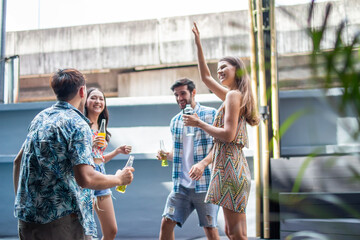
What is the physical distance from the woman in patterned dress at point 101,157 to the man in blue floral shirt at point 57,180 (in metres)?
1.09

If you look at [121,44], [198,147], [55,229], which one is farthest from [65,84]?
[121,44]

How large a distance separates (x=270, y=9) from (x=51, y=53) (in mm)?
8521

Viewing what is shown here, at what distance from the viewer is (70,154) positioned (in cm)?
201

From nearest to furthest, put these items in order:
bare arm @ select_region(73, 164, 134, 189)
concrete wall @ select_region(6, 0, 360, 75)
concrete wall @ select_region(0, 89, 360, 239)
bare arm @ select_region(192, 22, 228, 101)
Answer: bare arm @ select_region(73, 164, 134, 189) → bare arm @ select_region(192, 22, 228, 101) → concrete wall @ select_region(0, 89, 360, 239) → concrete wall @ select_region(6, 0, 360, 75)

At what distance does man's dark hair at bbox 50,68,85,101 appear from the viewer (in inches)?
86.4

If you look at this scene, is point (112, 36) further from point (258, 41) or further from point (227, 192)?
point (227, 192)

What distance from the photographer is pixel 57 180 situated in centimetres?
202

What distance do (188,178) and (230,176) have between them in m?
0.90

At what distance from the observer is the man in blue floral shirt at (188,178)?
337cm

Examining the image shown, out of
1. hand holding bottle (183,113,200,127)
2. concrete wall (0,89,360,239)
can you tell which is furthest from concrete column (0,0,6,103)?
hand holding bottle (183,113,200,127)

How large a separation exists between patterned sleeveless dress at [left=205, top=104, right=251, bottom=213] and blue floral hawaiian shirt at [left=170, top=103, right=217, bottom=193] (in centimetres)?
71

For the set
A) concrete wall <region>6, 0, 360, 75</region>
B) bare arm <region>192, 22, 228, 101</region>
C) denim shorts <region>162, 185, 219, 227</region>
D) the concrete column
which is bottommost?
denim shorts <region>162, 185, 219, 227</region>

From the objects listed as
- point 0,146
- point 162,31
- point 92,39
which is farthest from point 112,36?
point 0,146

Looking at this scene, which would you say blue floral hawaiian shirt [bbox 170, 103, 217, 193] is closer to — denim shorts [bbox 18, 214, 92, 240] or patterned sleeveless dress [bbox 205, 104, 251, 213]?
patterned sleeveless dress [bbox 205, 104, 251, 213]
